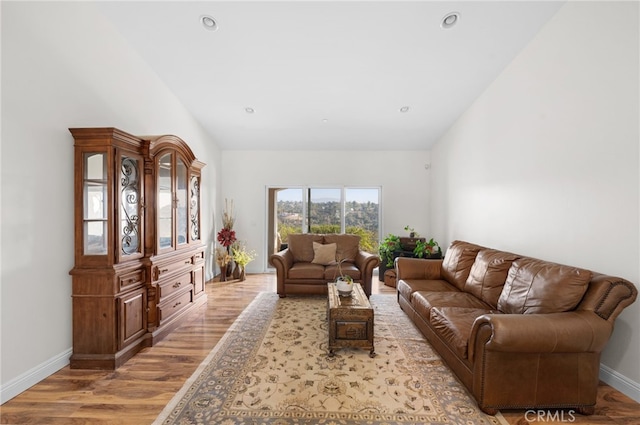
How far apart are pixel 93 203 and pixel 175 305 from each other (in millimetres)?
1459

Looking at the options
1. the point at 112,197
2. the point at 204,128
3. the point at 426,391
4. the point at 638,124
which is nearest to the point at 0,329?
the point at 112,197

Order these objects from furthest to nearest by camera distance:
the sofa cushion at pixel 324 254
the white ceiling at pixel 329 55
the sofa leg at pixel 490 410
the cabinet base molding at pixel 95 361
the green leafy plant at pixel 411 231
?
the green leafy plant at pixel 411 231
the sofa cushion at pixel 324 254
the white ceiling at pixel 329 55
the cabinet base molding at pixel 95 361
the sofa leg at pixel 490 410

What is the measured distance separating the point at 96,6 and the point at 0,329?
9.82 ft

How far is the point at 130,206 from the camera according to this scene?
2775 millimetres

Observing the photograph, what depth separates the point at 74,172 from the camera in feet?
8.26

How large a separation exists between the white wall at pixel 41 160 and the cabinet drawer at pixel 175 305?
0.78 meters

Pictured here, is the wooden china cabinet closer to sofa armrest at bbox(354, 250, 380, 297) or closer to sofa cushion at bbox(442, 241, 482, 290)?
sofa armrest at bbox(354, 250, 380, 297)

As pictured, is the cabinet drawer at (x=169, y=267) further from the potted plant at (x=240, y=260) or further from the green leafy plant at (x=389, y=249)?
the green leafy plant at (x=389, y=249)

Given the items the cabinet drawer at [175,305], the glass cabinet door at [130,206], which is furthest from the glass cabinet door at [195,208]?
the glass cabinet door at [130,206]

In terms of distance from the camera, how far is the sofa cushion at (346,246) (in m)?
4.90

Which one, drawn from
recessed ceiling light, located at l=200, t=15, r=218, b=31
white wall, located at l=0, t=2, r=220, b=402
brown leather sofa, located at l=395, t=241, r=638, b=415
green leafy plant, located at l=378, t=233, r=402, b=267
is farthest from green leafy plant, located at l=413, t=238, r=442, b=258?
white wall, located at l=0, t=2, r=220, b=402

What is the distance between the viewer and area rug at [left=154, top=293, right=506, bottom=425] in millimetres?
1891

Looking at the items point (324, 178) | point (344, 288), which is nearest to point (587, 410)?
point (344, 288)

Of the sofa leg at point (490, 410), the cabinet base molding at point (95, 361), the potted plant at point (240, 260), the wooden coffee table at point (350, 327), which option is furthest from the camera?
the potted plant at point (240, 260)
